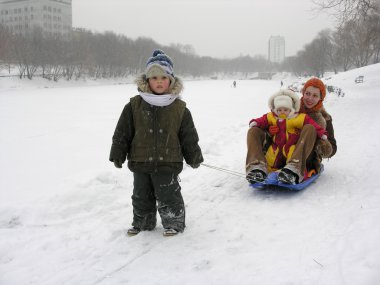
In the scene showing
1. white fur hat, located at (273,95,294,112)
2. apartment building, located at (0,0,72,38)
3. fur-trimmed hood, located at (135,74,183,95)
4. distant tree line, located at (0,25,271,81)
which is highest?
apartment building, located at (0,0,72,38)

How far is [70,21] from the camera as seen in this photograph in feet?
411

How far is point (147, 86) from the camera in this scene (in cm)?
365

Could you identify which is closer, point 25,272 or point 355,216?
point 25,272

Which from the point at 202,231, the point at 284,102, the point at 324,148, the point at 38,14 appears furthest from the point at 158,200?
the point at 38,14

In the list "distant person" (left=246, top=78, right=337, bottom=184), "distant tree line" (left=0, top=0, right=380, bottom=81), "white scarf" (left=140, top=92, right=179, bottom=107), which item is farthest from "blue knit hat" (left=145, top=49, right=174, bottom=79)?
"distant tree line" (left=0, top=0, right=380, bottom=81)

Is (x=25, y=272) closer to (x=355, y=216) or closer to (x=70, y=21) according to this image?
(x=355, y=216)

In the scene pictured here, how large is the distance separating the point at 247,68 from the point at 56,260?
182m

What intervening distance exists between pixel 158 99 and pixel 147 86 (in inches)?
8.0

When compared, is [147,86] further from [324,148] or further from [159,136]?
[324,148]

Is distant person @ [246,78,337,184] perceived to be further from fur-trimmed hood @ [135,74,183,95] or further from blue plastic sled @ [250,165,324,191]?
fur-trimmed hood @ [135,74,183,95]

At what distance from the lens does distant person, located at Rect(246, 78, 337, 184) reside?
15.0ft

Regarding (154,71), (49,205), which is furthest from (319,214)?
(49,205)

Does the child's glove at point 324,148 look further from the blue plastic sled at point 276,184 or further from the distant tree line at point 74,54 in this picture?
the distant tree line at point 74,54

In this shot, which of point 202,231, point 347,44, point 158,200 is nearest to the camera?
point 158,200
